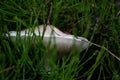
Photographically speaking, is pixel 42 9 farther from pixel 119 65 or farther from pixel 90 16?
pixel 119 65

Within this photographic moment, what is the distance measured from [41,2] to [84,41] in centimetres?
28

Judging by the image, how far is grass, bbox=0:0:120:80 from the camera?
0.99 metres

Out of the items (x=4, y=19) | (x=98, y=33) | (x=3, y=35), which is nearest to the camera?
(x=3, y=35)

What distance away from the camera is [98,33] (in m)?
1.42

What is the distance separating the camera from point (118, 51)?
1.29 meters

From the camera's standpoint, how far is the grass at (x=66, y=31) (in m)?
0.99

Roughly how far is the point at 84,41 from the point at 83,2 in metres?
0.35

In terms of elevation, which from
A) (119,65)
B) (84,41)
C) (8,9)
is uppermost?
(8,9)

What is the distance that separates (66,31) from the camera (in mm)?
1379

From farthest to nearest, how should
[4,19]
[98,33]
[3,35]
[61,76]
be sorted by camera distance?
1. [98,33]
2. [4,19]
3. [3,35]
4. [61,76]

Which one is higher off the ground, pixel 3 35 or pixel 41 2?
pixel 41 2

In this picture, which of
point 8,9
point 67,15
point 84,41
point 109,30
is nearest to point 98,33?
point 109,30

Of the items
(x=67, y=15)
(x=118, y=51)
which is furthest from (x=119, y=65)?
(x=67, y=15)

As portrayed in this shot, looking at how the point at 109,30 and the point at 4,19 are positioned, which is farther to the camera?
the point at 109,30
